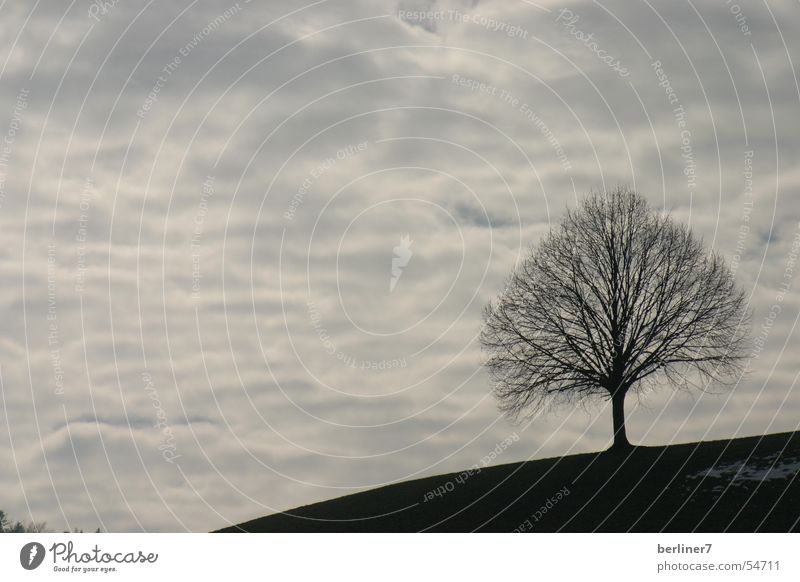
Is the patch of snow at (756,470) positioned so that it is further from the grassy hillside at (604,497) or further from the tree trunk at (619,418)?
the tree trunk at (619,418)

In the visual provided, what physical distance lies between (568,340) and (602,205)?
8.12 meters

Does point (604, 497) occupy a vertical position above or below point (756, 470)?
below

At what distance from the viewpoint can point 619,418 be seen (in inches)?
1811

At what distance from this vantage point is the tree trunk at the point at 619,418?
149 ft
